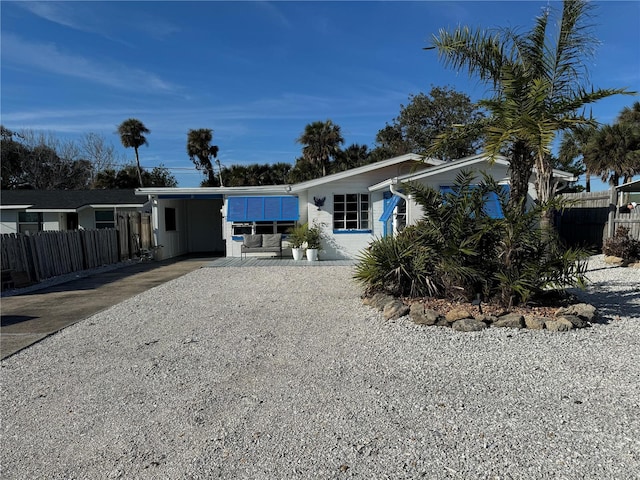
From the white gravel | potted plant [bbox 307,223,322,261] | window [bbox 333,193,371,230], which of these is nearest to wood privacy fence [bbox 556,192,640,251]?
window [bbox 333,193,371,230]

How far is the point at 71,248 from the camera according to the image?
1359cm

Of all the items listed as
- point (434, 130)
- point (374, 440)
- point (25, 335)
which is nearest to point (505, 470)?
point (374, 440)

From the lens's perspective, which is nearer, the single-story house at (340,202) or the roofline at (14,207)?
the single-story house at (340,202)

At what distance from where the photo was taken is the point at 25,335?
20.6ft

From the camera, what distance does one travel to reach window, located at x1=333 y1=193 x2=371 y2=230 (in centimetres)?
1577

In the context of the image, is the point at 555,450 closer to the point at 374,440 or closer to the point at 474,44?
the point at 374,440

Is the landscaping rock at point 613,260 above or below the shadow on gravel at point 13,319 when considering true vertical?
above

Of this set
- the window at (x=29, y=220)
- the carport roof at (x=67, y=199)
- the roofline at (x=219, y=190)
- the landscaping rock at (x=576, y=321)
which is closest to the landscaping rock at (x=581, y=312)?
the landscaping rock at (x=576, y=321)

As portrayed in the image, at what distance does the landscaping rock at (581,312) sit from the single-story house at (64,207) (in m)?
19.7

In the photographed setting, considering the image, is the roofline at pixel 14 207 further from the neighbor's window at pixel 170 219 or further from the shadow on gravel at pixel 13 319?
the shadow on gravel at pixel 13 319

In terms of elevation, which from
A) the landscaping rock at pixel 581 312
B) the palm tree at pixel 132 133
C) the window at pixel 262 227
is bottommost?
the landscaping rock at pixel 581 312

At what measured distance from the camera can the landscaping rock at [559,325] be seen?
5.72 m

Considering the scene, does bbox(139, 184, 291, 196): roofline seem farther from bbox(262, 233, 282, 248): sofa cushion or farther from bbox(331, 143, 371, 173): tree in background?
bbox(331, 143, 371, 173): tree in background

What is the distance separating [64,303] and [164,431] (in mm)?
6585
